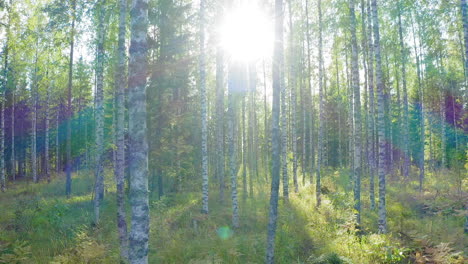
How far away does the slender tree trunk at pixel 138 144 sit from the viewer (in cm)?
515

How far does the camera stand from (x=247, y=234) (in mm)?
10930

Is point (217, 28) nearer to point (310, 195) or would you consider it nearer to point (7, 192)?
point (310, 195)

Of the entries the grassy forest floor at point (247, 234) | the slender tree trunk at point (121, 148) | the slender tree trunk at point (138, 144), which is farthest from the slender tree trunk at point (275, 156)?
the slender tree trunk at point (121, 148)

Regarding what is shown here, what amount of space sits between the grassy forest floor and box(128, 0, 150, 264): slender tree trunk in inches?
128

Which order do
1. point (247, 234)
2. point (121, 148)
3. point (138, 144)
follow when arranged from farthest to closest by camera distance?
point (247, 234)
point (121, 148)
point (138, 144)

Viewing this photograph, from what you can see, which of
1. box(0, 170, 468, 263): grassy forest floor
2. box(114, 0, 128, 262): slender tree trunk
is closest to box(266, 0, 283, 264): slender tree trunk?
box(0, 170, 468, 263): grassy forest floor

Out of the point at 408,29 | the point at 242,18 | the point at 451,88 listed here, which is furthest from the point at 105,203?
the point at 451,88

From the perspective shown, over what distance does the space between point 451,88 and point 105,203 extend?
36655 millimetres

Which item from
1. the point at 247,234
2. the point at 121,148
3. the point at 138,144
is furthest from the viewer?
the point at 247,234

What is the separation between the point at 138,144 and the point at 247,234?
7.07 m

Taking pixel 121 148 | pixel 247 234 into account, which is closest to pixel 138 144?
pixel 121 148

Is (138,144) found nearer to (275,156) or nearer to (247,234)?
(275,156)

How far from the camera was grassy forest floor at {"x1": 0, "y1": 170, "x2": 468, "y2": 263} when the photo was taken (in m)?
8.14

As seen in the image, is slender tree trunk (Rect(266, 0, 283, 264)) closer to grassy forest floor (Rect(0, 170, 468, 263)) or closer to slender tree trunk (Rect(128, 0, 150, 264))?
grassy forest floor (Rect(0, 170, 468, 263))
